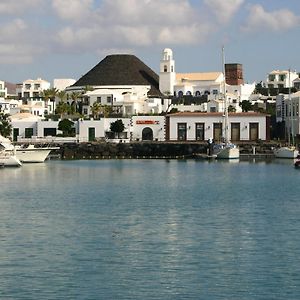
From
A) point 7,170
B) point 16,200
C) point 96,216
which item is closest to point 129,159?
point 7,170

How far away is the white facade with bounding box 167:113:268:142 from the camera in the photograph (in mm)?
127375

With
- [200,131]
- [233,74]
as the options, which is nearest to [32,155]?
[200,131]

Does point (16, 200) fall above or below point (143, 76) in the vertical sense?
below

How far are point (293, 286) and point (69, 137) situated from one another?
101625 mm

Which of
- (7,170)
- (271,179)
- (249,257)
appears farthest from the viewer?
(7,170)

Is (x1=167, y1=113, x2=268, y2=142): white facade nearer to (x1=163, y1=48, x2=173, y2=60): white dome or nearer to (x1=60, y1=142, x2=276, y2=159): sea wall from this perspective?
(x1=60, y1=142, x2=276, y2=159): sea wall

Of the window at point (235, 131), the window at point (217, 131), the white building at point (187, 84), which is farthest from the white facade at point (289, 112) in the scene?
the white building at point (187, 84)

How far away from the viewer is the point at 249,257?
3484cm

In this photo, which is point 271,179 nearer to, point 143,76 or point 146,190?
point 146,190

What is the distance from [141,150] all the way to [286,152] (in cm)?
1999

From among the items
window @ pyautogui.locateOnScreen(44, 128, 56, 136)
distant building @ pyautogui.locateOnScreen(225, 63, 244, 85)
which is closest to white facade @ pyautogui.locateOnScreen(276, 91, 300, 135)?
distant building @ pyautogui.locateOnScreen(225, 63, 244, 85)

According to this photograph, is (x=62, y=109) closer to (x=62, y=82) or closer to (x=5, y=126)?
(x=5, y=126)

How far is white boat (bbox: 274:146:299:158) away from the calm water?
43054 mm

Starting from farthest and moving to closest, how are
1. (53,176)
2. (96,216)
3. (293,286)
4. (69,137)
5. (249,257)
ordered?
1. (69,137)
2. (53,176)
3. (96,216)
4. (249,257)
5. (293,286)
